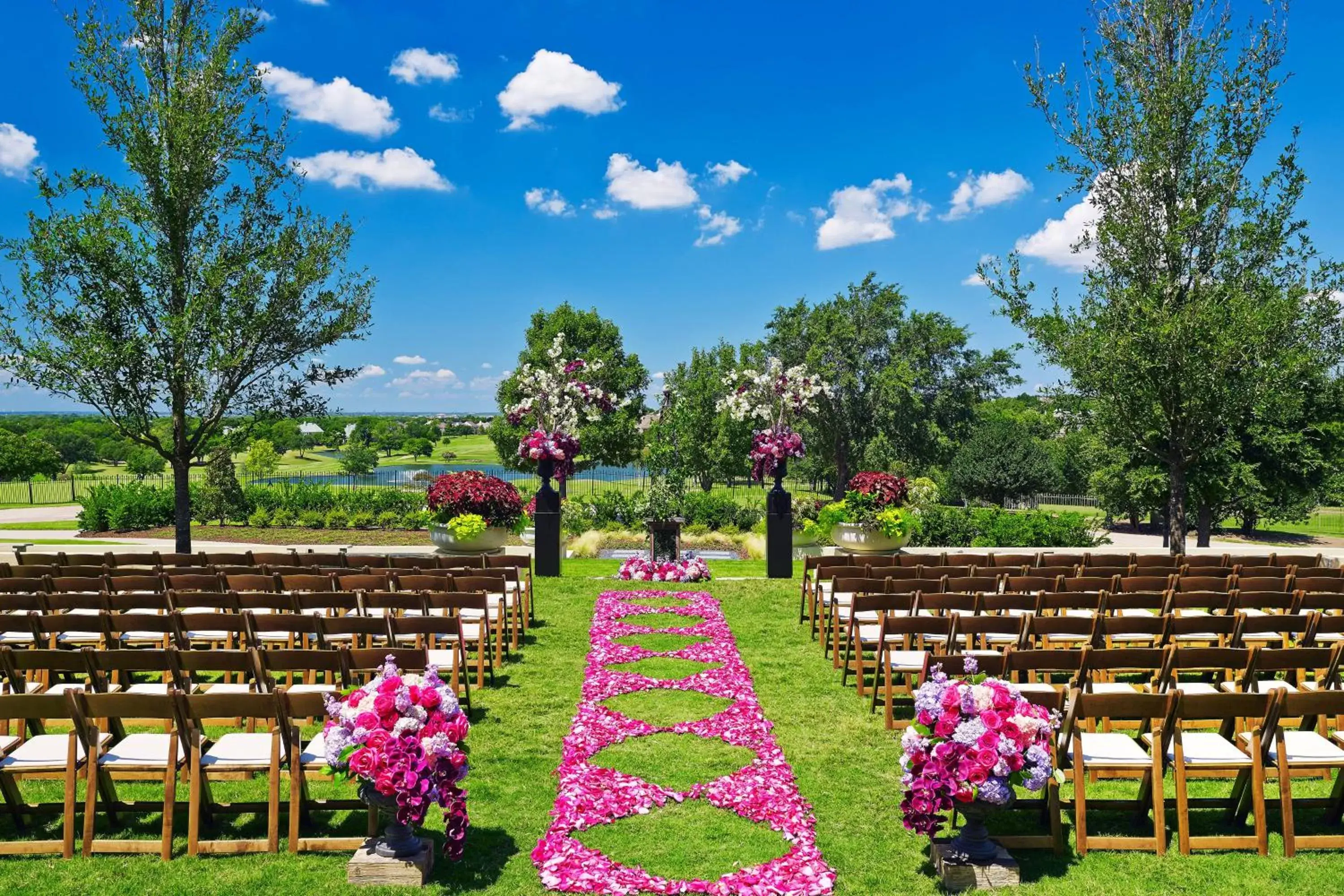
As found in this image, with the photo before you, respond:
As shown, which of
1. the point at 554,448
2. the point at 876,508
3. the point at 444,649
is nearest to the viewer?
the point at 444,649

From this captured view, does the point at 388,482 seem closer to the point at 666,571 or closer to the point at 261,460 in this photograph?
the point at 261,460

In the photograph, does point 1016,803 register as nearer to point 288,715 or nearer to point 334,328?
point 288,715

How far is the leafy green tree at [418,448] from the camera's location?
78.1m

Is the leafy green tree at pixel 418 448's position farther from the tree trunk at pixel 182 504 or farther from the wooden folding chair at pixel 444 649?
the wooden folding chair at pixel 444 649

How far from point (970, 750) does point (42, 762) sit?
502 cm

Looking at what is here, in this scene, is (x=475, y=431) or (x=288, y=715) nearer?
(x=288, y=715)

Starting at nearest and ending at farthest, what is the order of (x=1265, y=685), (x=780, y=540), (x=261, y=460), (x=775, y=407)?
(x=1265, y=685) → (x=780, y=540) → (x=775, y=407) → (x=261, y=460)

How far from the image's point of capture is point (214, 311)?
13391 millimetres

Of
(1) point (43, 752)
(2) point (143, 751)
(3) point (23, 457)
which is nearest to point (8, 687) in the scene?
(1) point (43, 752)

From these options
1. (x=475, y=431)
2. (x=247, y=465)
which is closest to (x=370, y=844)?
(x=247, y=465)

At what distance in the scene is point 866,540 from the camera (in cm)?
1691

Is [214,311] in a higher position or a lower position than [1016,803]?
higher

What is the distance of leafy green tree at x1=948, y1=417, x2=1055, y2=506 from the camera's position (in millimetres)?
44844

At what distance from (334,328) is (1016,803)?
12.8m
